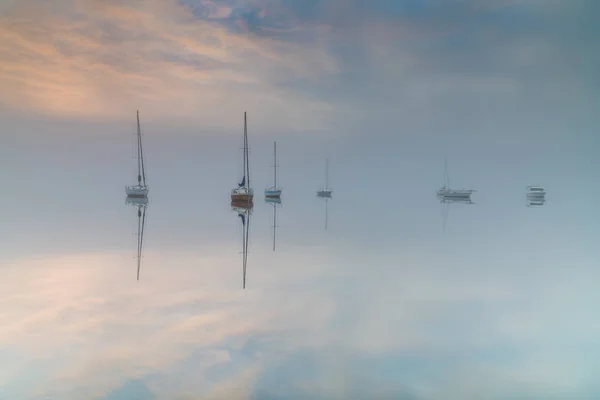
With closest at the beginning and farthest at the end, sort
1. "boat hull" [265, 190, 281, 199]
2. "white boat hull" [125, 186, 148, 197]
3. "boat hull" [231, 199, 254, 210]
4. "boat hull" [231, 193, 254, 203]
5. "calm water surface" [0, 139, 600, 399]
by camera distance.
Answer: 1. "calm water surface" [0, 139, 600, 399]
2. "boat hull" [231, 199, 254, 210]
3. "boat hull" [231, 193, 254, 203]
4. "white boat hull" [125, 186, 148, 197]
5. "boat hull" [265, 190, 281, 199]

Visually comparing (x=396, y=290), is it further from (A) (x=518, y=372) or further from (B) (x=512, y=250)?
(B) (x=512, y=250)

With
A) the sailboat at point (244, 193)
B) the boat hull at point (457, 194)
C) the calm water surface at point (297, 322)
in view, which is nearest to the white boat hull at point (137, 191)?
the sailboat at point (244, 193)

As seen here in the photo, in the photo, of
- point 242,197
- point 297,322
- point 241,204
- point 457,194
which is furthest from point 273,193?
point 297,322

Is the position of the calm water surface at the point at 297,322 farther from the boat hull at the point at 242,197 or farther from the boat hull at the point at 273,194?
the boat hull at the point at 273,194

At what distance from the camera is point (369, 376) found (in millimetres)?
6898

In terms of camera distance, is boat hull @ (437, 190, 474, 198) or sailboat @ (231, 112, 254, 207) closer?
sailboat @ (231, 112, 254, 207)

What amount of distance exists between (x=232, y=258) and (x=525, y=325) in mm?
9416

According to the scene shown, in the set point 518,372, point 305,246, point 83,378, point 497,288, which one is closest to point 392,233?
point 305,246

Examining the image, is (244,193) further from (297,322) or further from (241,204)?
(297,322)

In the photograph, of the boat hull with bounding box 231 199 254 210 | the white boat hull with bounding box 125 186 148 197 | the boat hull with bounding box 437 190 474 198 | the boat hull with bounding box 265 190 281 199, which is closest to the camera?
the boat hull with bounding box 231 199 254 210

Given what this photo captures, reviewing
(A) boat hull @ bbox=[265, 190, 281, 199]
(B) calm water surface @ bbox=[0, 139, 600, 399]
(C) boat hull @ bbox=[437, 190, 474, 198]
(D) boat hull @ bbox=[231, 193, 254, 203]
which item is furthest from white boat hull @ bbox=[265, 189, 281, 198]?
(B) calm water surface @ bbox=[0, 139, 600, 399]

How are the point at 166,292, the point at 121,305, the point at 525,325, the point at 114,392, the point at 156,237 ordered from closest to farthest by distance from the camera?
the point at 114,392, the point at 525,325, the point at 121,305, the point at 166,292, the point at 156,237

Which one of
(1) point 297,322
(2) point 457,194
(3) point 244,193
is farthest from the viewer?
(2) point 457,194

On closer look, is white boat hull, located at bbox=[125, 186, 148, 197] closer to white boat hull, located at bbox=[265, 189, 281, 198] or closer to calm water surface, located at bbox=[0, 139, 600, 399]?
white boat hull, located at bbox=[265, 189, 281, 198]
